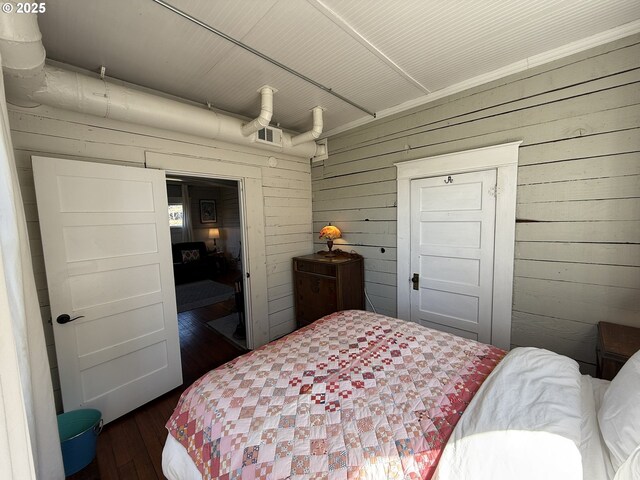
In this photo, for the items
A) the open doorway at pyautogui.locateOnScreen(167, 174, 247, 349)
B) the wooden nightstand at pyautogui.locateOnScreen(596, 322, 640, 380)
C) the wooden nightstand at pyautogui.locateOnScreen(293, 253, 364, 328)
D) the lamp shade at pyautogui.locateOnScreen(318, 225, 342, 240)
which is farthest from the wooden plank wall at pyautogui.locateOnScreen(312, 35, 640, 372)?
the open doorway at pyautogui.locateOnScreen(167, 174, 247, 349)

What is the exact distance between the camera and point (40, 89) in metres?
1.52

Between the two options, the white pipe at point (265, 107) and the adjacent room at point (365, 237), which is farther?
the white pipe at point (265, 107)

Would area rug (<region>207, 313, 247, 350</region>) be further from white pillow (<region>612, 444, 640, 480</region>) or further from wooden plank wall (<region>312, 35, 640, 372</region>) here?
white pillow (<region>612, 444, 640, 480</region>)

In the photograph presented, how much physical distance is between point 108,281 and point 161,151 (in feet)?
3.74

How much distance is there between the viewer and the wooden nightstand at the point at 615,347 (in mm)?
1381

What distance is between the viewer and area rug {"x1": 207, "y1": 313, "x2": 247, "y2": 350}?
123 inches

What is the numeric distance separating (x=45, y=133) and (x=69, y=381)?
1.71m

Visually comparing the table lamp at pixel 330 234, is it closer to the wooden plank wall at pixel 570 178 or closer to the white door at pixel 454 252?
the white door at pixel 454 252

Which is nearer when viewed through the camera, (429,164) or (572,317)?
(572,317)

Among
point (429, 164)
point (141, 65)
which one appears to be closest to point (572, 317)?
point (429, 164)

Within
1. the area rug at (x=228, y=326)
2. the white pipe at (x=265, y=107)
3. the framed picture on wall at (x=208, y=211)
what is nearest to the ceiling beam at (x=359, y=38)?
the white pipe at (x=265, y=107)

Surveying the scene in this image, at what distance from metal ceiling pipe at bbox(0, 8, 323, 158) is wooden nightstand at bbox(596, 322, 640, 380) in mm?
2829

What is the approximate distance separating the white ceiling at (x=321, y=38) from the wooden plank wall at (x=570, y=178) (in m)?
0.20

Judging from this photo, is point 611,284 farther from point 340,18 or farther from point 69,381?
point 69,381
